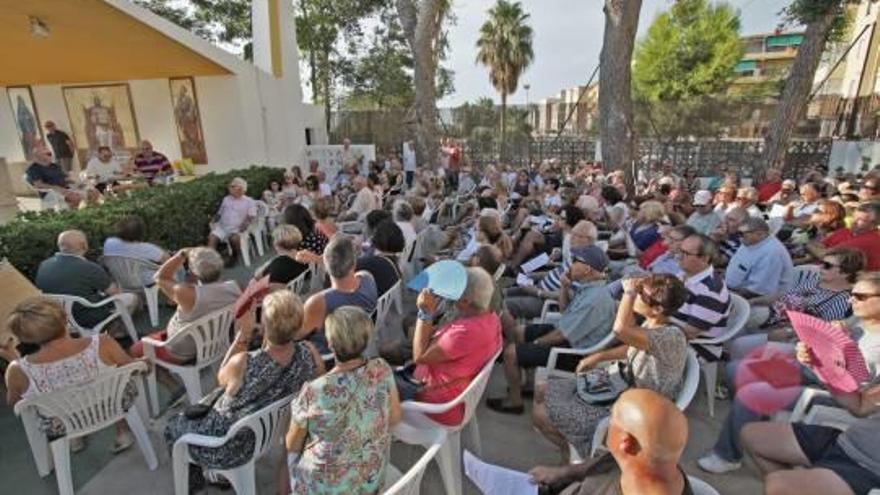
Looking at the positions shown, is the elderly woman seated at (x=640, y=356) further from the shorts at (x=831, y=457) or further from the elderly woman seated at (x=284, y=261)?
the elderly woman seated at (x=284, y=261)

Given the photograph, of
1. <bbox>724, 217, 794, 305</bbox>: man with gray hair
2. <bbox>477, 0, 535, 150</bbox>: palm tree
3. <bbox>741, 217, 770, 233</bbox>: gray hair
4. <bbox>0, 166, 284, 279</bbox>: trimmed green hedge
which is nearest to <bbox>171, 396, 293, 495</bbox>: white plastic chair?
<bbox>0, 166, 284, 279</bbox>: trimmed green hedge

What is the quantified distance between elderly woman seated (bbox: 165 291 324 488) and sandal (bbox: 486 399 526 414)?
1.47 metres

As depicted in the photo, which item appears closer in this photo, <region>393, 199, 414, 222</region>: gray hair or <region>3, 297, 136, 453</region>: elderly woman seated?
<region>3, 297, 136, 453</region>: elderly woman seated

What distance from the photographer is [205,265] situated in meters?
3.04

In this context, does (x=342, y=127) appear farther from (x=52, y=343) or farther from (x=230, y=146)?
(x=52, y=343)

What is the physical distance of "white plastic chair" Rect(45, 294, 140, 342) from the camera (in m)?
A: 3.35

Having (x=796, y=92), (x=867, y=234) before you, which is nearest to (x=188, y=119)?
(x=867, y=234)

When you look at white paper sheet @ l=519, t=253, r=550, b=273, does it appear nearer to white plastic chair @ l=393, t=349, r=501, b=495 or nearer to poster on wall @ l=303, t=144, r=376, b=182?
white plastic chair @ l=393, t=349, r=501, b=495

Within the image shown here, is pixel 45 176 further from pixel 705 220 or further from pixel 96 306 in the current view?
pixel 705 220

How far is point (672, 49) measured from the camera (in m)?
26.4

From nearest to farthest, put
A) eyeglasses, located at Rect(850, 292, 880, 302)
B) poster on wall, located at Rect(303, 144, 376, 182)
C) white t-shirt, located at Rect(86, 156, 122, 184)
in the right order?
1. eyeglasses, located at Rect(850, 292, 880, 302)
2. white t-shirt, located at Rect(86, 156, 122, 184)
3. poster on wall, located at Rect(303, 144, 376, 182)

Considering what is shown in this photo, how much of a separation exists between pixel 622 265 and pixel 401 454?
9.64ft

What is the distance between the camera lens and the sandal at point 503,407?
10.2 feet

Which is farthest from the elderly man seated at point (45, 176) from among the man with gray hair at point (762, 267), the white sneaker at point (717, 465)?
the man with gray hair at point (762, 267)
